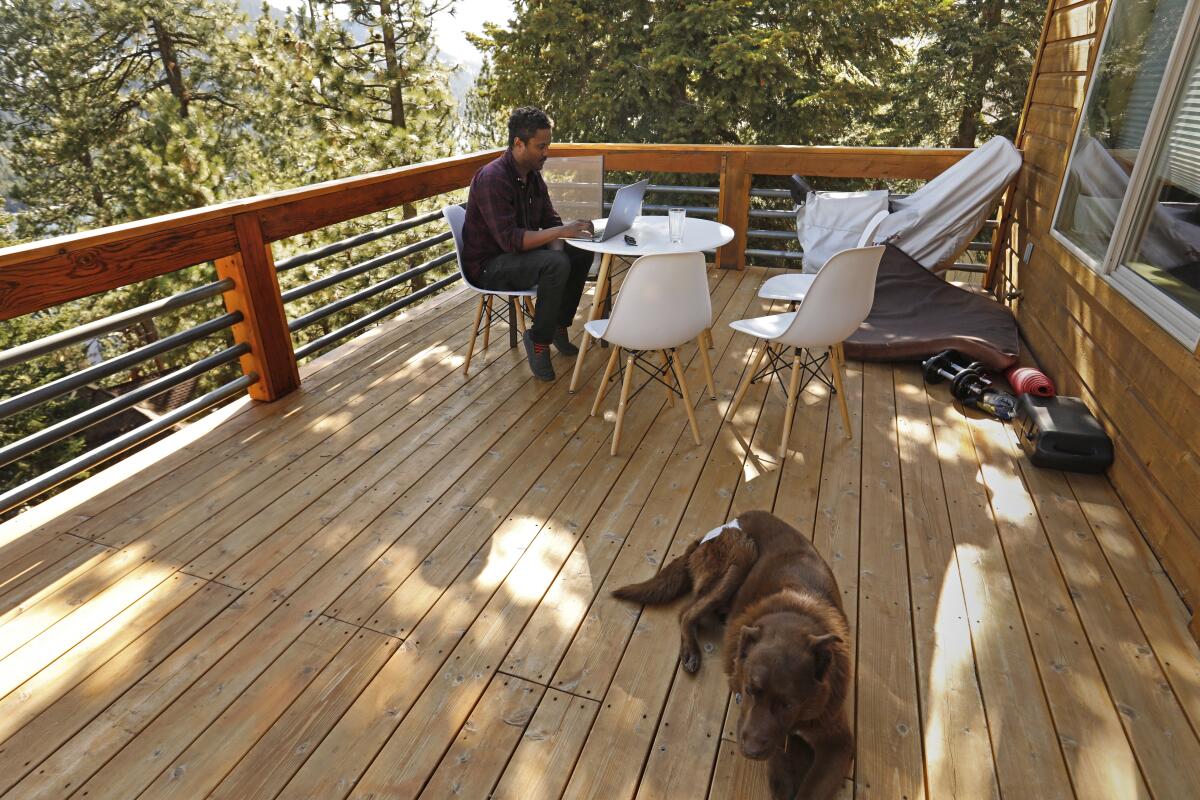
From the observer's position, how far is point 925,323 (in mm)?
3697

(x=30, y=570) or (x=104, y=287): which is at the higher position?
(x=104, y=287)

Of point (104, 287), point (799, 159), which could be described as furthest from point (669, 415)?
point (799, 159)

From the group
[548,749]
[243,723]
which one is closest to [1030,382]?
[548,749]

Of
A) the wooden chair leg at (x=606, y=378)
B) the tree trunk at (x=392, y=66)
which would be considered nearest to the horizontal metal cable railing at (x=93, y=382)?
the wooden chair leg at (x=606, y=378)

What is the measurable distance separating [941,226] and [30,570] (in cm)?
Result: 445

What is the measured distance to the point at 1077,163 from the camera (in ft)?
11.2

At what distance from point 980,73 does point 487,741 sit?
12384 mm

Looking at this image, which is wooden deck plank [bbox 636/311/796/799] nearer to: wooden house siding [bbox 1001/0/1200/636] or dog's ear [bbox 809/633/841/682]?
dog's ear [bbox 809/633/841/682]

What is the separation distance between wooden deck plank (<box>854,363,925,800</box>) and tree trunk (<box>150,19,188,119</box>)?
44.0 ft

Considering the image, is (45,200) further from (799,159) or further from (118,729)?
(118,729)

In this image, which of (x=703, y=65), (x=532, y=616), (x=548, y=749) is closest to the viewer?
(x=548, y=749)

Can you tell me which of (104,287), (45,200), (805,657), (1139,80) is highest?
(1139,80)

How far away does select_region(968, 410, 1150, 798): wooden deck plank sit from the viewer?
151 cm

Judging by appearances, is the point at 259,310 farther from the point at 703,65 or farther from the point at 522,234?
the point at 703,65
